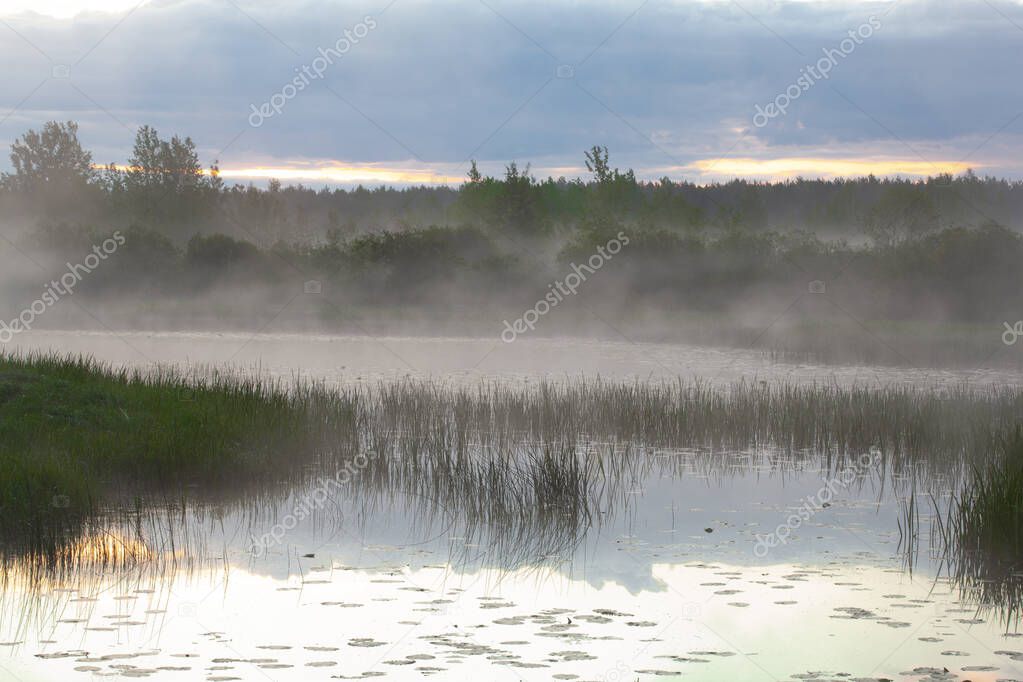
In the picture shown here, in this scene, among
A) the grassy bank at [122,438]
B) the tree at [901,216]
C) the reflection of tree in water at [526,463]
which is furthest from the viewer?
the tree at [901,216]

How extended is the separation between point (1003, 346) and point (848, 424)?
1888cm

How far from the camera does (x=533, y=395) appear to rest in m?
20.3

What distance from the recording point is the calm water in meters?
6.94

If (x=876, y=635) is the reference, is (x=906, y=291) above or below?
above

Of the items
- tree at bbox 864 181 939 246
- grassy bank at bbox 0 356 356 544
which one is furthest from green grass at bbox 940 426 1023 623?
tree at bbox 864 181 939 246

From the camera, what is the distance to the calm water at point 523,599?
6941mm

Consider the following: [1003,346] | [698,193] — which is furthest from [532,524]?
[698,193]

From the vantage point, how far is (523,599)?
8.47 m

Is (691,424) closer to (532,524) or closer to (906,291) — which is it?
(532,524)

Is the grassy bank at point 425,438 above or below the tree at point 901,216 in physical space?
below

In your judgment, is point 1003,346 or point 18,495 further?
point 1003,346

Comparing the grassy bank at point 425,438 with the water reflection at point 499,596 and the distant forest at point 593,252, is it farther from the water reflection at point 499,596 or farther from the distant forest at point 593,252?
the distant forest at point 593,252

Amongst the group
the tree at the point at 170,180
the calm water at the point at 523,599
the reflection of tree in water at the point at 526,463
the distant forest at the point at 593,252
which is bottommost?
the calm water at the point at 523,599

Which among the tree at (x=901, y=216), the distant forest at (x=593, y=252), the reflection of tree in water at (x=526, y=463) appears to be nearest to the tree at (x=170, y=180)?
the distant forest at (x=593, y=252)
